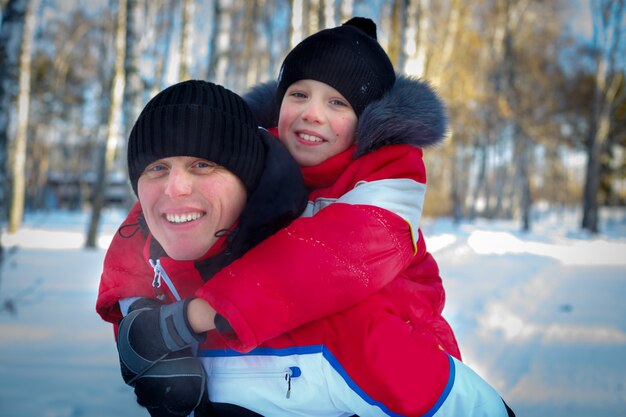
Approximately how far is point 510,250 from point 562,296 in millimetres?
4295

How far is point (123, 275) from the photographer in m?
1.35

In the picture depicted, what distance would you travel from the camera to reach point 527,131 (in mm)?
14867

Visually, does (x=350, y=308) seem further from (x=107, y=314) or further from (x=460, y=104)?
(x=460, y=104)

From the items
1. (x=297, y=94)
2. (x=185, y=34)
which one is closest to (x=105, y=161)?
(x=185, y=34)

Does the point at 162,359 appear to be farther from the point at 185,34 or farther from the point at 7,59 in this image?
the point at 185,34

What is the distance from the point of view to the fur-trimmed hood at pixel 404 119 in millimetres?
1408

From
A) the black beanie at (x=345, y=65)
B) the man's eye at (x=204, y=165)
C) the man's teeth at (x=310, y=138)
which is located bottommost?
the man's eye at (x=204, y=165)

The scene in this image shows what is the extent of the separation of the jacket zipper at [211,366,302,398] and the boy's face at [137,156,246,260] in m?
0.35

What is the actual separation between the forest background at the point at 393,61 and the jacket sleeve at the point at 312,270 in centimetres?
619

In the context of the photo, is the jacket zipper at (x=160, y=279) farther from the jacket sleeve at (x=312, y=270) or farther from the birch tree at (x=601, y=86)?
the birch tree at (x=601, y=86)

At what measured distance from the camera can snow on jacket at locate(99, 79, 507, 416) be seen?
107 cm

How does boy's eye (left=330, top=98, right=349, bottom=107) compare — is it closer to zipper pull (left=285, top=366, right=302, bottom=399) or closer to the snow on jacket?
the snow on jacket

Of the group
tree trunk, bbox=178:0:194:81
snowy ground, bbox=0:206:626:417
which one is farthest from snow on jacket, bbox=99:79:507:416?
tree trunk, bbox=178:0:194:81

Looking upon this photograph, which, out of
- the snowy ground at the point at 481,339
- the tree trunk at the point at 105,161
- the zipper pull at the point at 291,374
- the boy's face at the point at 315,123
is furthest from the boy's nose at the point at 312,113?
the tree trunk at the point at 105,161
